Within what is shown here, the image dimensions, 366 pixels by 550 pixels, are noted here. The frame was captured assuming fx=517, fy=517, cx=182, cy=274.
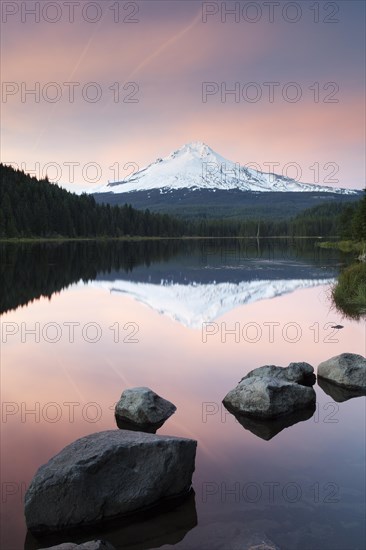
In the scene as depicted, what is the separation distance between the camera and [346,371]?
14602mm

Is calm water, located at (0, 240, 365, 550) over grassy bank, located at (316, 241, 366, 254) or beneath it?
beneath

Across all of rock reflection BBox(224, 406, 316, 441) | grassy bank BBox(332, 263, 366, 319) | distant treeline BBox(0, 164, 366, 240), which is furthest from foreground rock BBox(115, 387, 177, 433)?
distant treeline BBox(0, 164, 366, 240)

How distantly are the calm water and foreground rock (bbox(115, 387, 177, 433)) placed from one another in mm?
294

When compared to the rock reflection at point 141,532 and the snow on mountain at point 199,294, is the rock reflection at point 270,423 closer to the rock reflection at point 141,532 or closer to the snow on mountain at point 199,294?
the rock reflection at point 141,532

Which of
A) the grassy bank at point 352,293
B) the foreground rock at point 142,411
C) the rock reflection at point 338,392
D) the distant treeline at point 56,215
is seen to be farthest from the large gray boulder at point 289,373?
the distant treeline at point 56,215

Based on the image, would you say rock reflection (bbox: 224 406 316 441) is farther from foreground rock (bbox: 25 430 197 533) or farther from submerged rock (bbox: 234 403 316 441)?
foreground rock (bbox: 25 430 197 533)

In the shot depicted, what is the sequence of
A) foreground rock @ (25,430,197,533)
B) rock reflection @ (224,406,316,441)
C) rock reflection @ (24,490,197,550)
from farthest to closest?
rock reflection @ (224,406,316,441) < foreground rock @ (25,430,197,533) < rock reflection @ (24,490,197,550)

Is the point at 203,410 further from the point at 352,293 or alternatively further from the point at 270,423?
the point at 352,293

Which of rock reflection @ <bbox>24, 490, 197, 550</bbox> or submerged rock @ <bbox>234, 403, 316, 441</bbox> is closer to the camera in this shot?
rock reflection @ <bbox>24, 490, 197, 550</bbox>

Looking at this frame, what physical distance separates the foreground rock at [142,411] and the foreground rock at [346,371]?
512 centimetres

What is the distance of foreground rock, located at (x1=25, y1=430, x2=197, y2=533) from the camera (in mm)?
7730

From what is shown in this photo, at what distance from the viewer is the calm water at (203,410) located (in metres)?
7.75

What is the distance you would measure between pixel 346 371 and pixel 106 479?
8.75 m

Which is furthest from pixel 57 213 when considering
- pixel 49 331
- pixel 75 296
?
pixel 49 331
